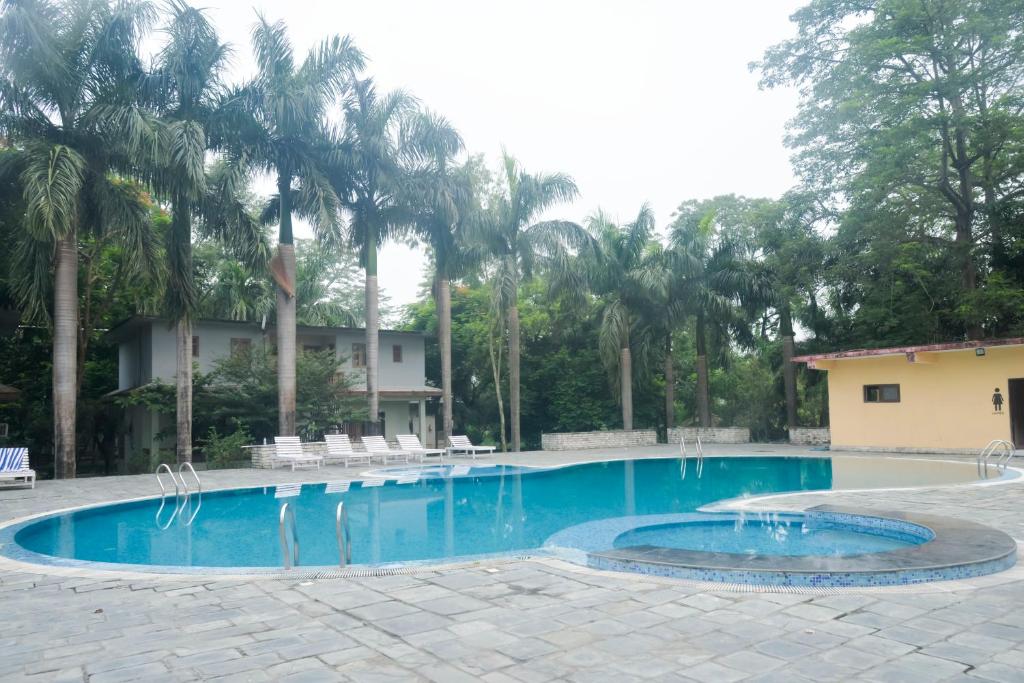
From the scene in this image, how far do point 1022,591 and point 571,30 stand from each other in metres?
12.9

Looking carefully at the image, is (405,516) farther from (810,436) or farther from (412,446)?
(810,436)

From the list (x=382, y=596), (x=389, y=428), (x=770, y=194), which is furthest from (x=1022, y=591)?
(x=770, y=194)

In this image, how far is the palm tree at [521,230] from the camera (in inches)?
983

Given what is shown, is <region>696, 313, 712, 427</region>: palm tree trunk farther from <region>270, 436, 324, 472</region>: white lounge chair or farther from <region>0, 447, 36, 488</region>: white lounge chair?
<region>0, 447, 36, 488</region>: white lounge chair

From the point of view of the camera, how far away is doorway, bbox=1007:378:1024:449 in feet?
65.5

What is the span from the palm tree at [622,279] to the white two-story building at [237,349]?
7.27 m

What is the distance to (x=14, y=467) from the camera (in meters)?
15.2

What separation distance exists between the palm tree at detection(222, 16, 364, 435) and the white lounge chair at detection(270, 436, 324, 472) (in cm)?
73

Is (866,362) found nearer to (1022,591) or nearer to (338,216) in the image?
(338,216)

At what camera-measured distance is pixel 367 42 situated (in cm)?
2127

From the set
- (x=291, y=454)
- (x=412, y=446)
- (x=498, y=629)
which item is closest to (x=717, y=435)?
(x=412, y=446)

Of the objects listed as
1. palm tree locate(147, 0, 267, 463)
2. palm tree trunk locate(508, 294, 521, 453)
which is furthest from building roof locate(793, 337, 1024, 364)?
palm tree locate(147, 0, 267, 463)

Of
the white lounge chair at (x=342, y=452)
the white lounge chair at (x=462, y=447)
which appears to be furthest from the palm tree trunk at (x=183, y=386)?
the white lounge chair at (x=462, y=447)

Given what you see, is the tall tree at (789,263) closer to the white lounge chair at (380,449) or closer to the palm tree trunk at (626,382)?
the palm tree trunk at (626,382)
